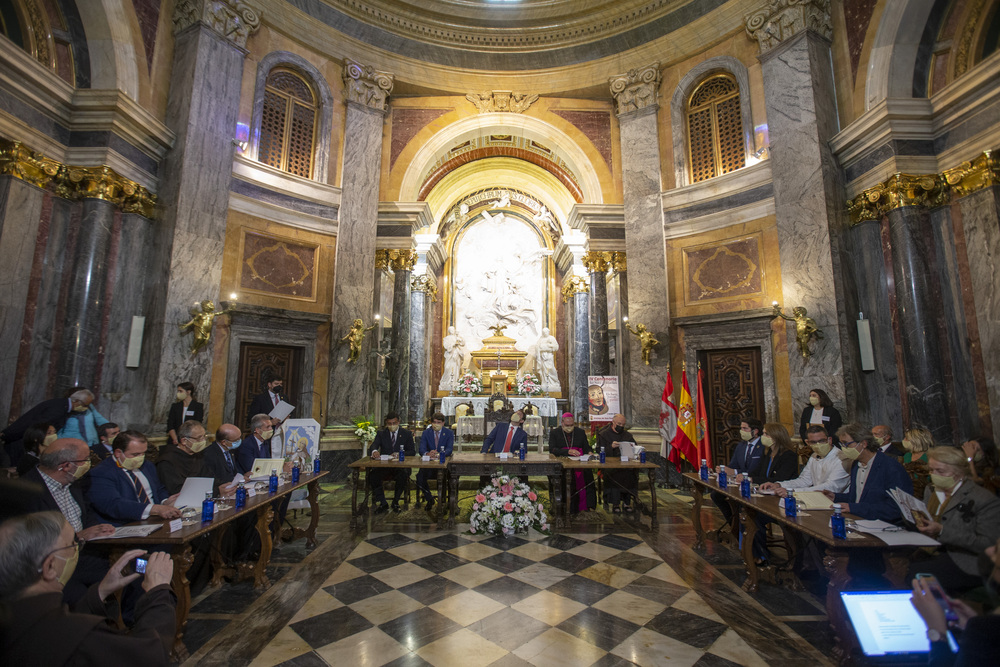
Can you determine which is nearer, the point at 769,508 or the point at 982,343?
the point at 769,508

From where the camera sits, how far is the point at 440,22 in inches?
460

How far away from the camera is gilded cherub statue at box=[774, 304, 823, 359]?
8.00 metres

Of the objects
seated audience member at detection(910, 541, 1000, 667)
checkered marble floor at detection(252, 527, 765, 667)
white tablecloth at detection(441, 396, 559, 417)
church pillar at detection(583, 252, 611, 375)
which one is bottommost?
checkered marble floor at detection(252, 527, 765, 667)

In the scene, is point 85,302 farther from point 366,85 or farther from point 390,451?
point 366,85

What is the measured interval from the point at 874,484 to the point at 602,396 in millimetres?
6345

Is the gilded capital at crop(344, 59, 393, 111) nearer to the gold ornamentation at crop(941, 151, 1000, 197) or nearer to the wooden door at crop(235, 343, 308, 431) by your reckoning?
the wooden door at crop(235, 343, 308, 431)

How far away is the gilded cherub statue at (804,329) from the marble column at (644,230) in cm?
236

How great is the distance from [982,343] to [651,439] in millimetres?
5144

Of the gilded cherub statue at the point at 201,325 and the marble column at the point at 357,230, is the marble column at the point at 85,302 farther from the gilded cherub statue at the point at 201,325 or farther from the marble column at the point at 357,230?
the marble column at the point at 357,230

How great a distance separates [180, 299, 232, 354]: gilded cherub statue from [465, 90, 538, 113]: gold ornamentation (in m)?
8.10

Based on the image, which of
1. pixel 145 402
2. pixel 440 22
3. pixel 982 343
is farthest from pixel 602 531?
pixel 440 22

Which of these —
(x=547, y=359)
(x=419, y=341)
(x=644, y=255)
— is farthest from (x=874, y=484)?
(x=547, y=359)

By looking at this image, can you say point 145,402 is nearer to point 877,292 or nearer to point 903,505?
point 903,505

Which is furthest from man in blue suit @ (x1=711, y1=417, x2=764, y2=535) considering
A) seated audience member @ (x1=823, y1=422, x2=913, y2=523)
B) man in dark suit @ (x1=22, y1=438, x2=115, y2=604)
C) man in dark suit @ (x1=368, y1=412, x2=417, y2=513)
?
man in dark suit @ (x1=22, y1=438, x2=115, y2=604)
